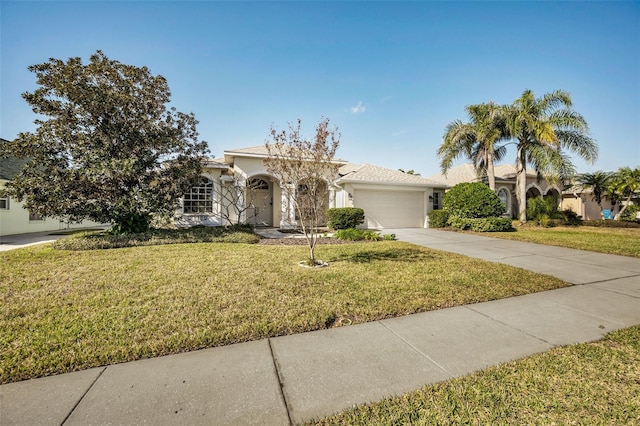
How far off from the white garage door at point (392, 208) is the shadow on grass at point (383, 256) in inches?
309

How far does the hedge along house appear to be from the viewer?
14.4 meters

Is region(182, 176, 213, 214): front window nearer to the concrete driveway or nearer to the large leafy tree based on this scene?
the large leafy tree

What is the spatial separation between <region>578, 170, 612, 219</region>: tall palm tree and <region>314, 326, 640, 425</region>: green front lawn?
24.8 meters

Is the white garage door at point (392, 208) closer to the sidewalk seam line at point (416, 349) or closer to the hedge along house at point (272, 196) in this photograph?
the hedge along house at point (272, 196)

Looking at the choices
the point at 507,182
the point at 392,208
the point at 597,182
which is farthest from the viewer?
the point at 507,182

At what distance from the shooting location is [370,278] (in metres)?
5.30

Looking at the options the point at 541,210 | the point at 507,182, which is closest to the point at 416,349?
the point at 541,210

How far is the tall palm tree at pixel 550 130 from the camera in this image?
600 inches

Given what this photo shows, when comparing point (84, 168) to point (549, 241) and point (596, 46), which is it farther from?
point (596, 46)

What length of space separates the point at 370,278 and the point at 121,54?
11.5 meters

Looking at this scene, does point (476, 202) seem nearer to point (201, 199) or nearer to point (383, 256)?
point (383, 256)

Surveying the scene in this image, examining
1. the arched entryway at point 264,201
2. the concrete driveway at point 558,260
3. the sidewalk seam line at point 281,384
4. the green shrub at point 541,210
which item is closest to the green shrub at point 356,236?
the concrete driveway at point 558,260

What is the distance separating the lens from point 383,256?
294 inches

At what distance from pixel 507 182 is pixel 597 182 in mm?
6381
